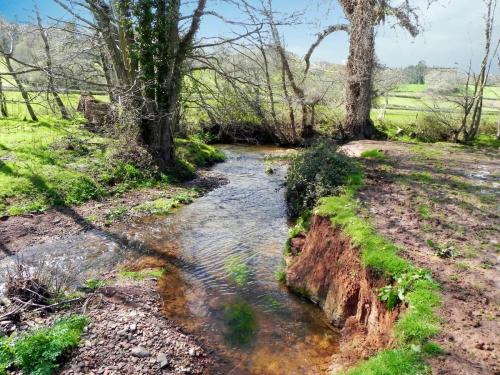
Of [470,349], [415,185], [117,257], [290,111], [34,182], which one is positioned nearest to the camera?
[470,349]

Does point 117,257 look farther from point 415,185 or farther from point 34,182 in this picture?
point 415,185

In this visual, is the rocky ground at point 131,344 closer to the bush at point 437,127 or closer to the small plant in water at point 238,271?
the small plant in water at point 238,271

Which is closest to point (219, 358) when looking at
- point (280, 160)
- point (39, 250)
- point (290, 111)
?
point (39, 250)

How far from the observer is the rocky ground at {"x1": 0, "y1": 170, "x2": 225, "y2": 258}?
1087cm

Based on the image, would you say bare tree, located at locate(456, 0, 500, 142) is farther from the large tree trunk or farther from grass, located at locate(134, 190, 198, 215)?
grass, located at locate(134, 190, 198, 215)

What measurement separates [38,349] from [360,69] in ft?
80.0

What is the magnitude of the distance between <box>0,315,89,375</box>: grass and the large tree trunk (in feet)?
77.3

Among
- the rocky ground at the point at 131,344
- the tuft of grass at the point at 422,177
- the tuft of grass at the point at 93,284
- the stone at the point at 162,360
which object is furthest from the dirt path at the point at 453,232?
the tuft of grass at the point at 93,284

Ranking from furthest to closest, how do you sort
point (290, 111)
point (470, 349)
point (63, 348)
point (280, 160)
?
point (290, 111)
point (280, 160)
point (63, 348)
point (470, 349)

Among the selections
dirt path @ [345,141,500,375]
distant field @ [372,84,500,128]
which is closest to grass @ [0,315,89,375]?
dirt path @ [345,141,500,375]

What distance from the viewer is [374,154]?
58.3ft

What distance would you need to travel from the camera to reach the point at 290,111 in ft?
92.4

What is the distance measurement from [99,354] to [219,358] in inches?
78.2

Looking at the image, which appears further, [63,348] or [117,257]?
[117,257]
